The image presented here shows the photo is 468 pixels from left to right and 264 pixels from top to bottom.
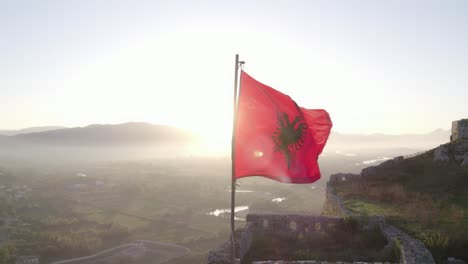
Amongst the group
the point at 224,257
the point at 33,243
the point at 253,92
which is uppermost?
the point at 253,92

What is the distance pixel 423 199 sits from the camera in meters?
25.6

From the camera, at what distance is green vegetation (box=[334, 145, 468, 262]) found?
16.7 meters

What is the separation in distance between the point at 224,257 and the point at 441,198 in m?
18.5

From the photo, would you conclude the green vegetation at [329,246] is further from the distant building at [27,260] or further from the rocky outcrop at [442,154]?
the distant building at [27,260]

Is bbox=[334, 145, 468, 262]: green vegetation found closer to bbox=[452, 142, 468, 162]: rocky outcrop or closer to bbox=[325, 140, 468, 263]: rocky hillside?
bbox=[325, 140, 468, 263]: rocky hillside

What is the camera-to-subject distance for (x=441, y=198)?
2553 centimetres

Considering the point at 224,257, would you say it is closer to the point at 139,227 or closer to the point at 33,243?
the point at 33,243

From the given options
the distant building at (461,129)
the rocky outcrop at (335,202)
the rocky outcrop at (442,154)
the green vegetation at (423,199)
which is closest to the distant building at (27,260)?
the rocky outcrop at (335,202)

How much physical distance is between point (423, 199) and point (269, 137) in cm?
1929

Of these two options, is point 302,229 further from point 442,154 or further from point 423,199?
point 442,154

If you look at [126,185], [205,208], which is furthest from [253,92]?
[126,185]

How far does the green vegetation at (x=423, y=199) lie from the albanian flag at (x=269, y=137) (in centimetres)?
877

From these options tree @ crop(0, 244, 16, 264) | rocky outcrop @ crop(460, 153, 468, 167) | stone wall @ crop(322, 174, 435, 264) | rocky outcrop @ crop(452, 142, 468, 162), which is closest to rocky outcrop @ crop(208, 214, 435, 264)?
stone wall @ crop(322, 174, 435, 264)

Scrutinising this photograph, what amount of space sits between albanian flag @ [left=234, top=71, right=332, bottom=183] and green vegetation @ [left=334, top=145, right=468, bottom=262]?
8.77 meters
